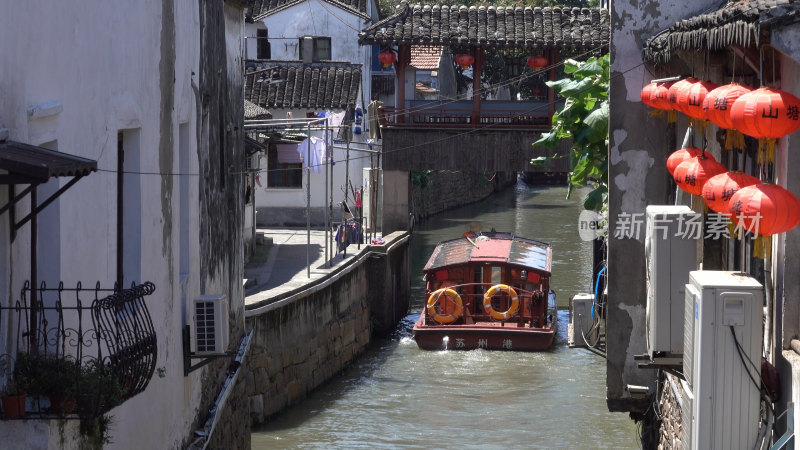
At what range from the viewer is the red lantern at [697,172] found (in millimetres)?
8773

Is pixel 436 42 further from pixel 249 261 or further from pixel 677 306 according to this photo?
pixel 677 306

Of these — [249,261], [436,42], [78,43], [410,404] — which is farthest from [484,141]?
[78,43]

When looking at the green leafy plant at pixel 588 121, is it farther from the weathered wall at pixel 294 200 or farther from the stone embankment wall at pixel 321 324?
the weathered wall at pixel 294 200

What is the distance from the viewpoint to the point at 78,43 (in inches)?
286

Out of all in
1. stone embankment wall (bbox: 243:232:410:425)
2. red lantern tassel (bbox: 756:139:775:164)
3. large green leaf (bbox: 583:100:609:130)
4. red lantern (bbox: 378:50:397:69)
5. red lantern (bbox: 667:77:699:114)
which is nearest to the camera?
red lantern tassel (bbox: 756:139:775:164)

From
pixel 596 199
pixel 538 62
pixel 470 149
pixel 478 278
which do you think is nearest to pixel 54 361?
pixel 596 199

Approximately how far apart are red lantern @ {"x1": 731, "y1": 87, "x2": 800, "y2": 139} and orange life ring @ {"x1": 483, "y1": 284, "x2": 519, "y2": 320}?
62.1 ft

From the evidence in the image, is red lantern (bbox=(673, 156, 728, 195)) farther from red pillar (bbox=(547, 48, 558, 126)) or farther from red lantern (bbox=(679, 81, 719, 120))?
red pillar (bbox=(547, 48, 558, 126))

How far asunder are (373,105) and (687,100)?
2144 centimetres

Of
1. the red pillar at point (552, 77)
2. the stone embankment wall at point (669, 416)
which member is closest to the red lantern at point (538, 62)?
the red pillar at point (552, 77)

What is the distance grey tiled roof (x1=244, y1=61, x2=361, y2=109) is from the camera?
120 ft

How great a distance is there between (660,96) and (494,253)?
1665cm

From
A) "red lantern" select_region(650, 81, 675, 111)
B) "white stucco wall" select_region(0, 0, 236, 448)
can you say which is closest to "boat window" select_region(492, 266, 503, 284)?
"white stucco wall" select_region(0, 0, 236, 448)

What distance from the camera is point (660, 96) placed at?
10297mm
